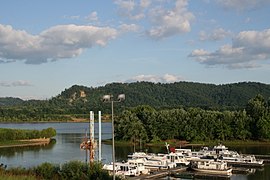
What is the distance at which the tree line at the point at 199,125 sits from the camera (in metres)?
80.8

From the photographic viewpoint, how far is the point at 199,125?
82.6 meters

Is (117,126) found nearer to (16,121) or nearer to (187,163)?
(187,163)

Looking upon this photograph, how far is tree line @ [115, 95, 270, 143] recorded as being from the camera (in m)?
80.8

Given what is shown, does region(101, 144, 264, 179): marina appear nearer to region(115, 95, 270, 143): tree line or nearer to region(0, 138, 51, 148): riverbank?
region(115, 95, 270, 143): tree line

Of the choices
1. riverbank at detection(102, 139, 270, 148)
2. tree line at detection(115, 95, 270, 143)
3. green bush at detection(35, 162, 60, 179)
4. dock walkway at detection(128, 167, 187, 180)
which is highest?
tree line at detection(115, 95, 270, 143)

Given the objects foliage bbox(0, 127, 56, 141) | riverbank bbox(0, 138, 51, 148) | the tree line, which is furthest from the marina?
foliage bbox(0, 127, 56, 141)

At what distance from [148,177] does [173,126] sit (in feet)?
131

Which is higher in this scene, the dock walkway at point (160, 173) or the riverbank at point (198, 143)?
the riverbank at point (198, 143)

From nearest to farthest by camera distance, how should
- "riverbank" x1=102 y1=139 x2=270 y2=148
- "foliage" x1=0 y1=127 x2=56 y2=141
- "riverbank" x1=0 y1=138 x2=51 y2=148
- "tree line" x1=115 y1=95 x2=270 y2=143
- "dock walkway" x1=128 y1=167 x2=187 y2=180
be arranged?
"dock walkway" x1=128 y1=167 x2=187 y2=180, "riverbank" x1=102 y1=139 x2=270 y2=148, "tree line" x1=115 y1=95 x2=270 y2=143, "riverbank" x1=0 y1=138 x2=51 y2=148, "foliage" x1=0 y1=127 x2=56 y2=141

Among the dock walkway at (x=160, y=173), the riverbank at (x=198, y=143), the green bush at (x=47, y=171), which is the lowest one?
the dock walkway at (x=160, y=173)

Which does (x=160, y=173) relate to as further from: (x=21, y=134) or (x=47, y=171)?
(x=21, y=134)

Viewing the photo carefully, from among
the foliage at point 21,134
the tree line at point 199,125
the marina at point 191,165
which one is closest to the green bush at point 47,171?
the marina at point 191,165

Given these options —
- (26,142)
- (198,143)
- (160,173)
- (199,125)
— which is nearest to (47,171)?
(160,173)

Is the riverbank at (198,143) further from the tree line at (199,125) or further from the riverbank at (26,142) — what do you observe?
the riverbank at (26,142)
